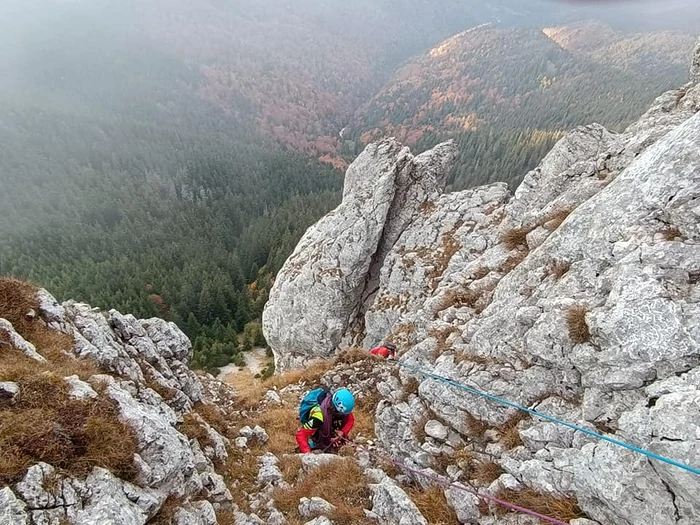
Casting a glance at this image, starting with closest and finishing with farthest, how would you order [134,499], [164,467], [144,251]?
[134,499]
[164,467]
[144,251]

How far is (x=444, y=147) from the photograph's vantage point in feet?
113

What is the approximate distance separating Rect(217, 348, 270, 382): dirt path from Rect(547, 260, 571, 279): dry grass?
51.9 m

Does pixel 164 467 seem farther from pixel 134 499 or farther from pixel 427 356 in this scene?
pixel 427 356

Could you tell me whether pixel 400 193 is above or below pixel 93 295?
above

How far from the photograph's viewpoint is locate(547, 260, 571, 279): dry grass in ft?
44.5

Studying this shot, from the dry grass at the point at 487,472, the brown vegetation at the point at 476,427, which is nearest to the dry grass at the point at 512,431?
the brown vegetation at the point at 476,427

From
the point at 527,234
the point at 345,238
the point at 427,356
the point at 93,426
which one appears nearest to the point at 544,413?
the point at 427,356

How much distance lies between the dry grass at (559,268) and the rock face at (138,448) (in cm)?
1196

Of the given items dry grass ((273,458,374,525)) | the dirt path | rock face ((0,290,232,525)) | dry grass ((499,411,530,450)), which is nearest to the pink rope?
dry grass ((273,458,374,525))

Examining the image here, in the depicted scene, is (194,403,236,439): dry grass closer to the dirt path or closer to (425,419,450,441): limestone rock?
(425,419,450,441): limestone rock

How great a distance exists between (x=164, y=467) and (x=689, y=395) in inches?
448

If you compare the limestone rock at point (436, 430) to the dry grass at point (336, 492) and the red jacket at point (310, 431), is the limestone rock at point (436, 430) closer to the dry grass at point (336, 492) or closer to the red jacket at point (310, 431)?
the dry grass at point (336, 492)

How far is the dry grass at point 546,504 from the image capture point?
355 inches

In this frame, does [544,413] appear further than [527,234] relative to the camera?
No
